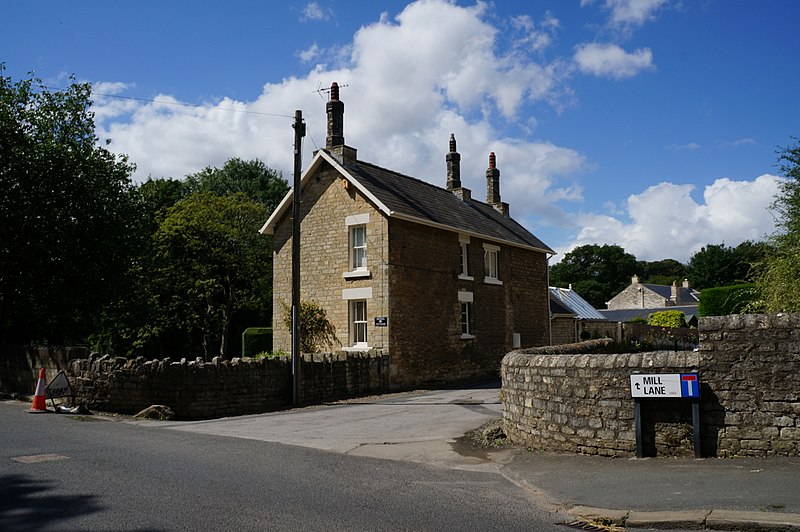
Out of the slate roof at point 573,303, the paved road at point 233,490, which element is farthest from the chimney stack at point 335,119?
the slate roof at point 573,303

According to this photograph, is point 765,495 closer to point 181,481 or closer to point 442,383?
point 181,481

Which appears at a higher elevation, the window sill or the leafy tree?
the leafy tree

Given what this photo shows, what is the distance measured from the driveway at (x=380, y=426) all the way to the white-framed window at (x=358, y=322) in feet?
12.1

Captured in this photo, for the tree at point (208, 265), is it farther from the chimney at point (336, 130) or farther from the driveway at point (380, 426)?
the driveway at point (380, 426)

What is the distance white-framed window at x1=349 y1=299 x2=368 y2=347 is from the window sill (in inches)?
33.1

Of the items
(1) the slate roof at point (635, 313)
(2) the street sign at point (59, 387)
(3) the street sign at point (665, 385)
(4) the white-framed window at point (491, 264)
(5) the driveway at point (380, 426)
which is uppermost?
(4) the white-framed window at point (491, 264)

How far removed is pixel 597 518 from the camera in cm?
668

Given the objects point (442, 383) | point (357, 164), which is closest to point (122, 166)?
point (357, 164)

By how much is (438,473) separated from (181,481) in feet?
11.3

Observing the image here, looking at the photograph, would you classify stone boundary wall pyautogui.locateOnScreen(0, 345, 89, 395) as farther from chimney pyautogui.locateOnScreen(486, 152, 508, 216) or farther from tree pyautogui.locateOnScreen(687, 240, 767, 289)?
tree pyautogui.locateOnScreen(687, 240, 767, 289)

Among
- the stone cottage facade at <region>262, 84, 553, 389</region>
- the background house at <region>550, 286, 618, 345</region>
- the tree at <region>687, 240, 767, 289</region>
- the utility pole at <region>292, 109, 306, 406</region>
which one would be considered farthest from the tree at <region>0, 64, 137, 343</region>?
the tree at <region>687, 240, 767, 289</region>

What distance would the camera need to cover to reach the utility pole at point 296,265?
17719mm

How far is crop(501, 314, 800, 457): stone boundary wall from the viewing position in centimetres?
835

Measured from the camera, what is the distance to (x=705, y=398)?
28.7 feet
